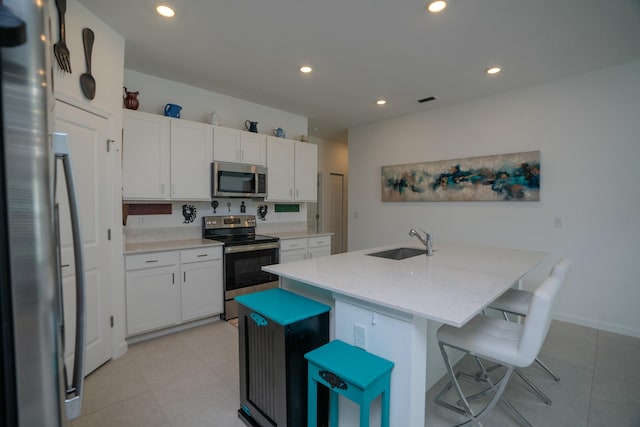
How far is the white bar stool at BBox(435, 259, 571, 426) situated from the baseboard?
6.61 ft

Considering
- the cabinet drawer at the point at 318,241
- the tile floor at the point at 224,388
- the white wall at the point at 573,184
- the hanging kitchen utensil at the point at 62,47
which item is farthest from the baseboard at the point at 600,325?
the hanging kitchen utensil at the point at 62,47

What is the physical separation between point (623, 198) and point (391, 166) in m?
2.72

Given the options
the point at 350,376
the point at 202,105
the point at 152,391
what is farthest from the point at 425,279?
the point at 202,105

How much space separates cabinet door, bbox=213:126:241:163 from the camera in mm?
3545

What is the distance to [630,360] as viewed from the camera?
8.23ft

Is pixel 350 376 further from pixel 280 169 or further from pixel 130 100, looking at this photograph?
pixel 280 169

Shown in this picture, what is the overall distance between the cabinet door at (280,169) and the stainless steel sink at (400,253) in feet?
6.52

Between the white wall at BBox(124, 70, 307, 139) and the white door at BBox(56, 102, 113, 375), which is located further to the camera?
the white wall at BBox(124, 70, 307, 139)

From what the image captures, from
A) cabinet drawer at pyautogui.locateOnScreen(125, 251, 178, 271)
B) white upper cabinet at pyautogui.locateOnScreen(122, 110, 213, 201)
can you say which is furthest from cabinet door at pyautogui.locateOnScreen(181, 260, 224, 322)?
white upper cabinet at pyautogui.locateOnScreen(122, 110, 213, 201)

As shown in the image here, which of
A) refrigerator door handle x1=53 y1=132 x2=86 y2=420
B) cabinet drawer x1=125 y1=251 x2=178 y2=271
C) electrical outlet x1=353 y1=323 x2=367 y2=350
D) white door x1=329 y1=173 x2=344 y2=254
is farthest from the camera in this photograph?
white door x1=329 y1=173 x2=344 y2=254

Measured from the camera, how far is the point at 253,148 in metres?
3.89

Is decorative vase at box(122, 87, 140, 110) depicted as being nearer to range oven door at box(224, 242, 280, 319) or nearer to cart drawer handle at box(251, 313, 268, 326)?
range oven door at box(224, 242, 280, 319)

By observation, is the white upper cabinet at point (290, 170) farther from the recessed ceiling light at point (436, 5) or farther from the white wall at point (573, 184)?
the recessed ceiling light at point (436, 5)

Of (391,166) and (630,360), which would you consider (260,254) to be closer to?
(391,166)
